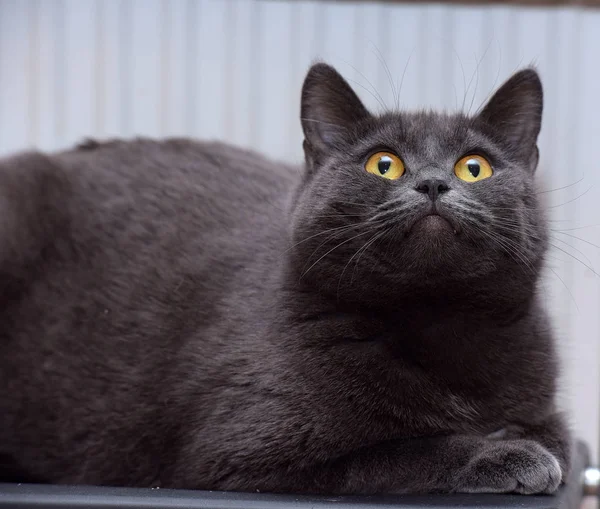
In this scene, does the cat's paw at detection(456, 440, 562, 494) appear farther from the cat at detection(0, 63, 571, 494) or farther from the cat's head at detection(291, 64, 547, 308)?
the cat's head at detection(291, 64, 547, 308)

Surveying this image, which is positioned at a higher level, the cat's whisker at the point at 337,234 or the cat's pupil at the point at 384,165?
the cat's pupil at the point at 384,165

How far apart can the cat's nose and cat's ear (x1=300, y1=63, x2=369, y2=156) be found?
27cm

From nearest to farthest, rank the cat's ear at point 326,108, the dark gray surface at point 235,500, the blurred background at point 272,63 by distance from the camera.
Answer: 1. the dark gray surface at point 235,500
2. the cat's ear at point 326,108
3. the blurred background at point 272,63

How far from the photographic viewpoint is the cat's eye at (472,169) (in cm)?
140

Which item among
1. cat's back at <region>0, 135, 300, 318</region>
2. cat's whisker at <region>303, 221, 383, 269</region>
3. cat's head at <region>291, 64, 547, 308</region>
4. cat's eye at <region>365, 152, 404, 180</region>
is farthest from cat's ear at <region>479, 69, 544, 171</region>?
cat's back at <region>0, 135, 300, 318</region>

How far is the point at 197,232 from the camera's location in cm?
178

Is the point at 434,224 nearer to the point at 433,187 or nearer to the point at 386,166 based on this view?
the point at 433,187

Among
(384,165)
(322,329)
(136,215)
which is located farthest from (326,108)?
(136,215)

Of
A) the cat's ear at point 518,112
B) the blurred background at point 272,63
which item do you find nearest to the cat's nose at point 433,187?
the cat's ear at point 518,112

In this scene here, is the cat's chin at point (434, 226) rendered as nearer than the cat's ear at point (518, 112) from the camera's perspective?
Yes

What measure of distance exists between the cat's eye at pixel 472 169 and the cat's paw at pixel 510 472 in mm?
446

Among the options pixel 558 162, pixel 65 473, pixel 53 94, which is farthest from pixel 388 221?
pixel 53 94

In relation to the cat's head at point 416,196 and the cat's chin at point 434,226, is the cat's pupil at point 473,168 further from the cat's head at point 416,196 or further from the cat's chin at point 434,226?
the cat's chin at point 434,226

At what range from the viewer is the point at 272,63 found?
2.68 m
